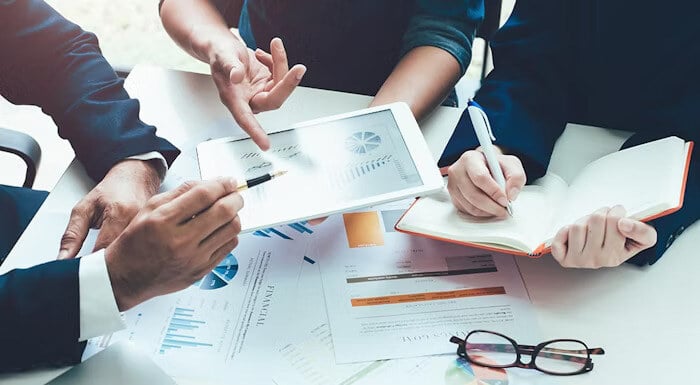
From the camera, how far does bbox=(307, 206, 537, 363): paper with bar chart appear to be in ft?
2.64

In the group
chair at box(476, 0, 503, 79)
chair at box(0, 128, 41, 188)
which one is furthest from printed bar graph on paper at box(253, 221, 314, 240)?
chair at box(476, 0, 503, 79)

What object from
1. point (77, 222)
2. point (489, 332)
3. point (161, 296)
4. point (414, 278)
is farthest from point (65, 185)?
point (489, 332)

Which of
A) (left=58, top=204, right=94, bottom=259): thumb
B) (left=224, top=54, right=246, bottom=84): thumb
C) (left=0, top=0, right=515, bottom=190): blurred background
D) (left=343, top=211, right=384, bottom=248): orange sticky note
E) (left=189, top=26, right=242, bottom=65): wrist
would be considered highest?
(left=224, top=54, right=246, bottom=84): thumb

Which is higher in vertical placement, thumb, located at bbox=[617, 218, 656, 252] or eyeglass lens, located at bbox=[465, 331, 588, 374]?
thumb, located at bbox=[617, 218, 656, 252]

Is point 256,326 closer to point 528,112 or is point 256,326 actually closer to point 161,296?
point 161,296

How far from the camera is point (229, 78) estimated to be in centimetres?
109

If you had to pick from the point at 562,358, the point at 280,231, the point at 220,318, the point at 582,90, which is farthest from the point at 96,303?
the point at 582,90

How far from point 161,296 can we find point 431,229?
359 mm

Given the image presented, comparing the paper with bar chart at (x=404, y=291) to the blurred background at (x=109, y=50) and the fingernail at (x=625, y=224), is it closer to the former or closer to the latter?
the fingernail at (x=625, y=224)

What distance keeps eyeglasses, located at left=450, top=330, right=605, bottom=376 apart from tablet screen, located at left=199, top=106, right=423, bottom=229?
229mm

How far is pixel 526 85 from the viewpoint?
1.10 meters

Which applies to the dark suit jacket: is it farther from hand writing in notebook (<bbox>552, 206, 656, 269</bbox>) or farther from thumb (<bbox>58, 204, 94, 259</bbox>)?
hand writing in notebook (<bbox>552, 206, 656, 269</bbox>)

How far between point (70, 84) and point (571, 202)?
806 millimetres

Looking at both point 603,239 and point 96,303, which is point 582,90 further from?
point 96,303
